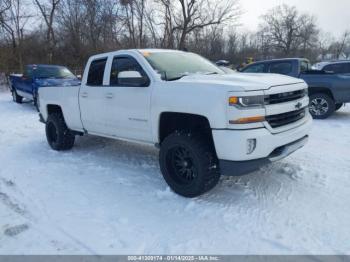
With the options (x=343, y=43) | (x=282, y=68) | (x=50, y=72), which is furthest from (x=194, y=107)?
(x=343, y=43)

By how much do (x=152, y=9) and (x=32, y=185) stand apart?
26.9m

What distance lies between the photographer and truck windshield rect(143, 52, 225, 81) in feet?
13.3

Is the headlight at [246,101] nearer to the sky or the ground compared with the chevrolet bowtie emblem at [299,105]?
nearer to the sky

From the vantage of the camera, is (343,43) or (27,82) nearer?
(27,82)

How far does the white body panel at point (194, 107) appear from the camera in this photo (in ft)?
10.3

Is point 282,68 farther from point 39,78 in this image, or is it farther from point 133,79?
point 39,78

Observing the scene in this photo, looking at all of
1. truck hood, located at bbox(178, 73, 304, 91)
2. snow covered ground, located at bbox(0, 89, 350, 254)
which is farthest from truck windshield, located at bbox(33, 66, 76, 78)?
truck hood, located at bbox(178, 73, 304, 91)

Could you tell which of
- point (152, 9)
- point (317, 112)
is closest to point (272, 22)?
point (152, 9)

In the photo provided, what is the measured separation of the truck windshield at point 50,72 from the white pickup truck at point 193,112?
7491mm

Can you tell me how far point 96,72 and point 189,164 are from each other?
2498 millimetres

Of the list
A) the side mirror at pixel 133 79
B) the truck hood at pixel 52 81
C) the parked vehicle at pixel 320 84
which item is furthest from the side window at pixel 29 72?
the side mirror at pixel 133 79

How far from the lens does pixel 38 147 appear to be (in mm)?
6359

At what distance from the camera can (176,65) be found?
4309 millimetres

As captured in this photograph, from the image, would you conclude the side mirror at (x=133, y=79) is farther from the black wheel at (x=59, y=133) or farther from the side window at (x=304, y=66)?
the side window at (x=304, y=66)
